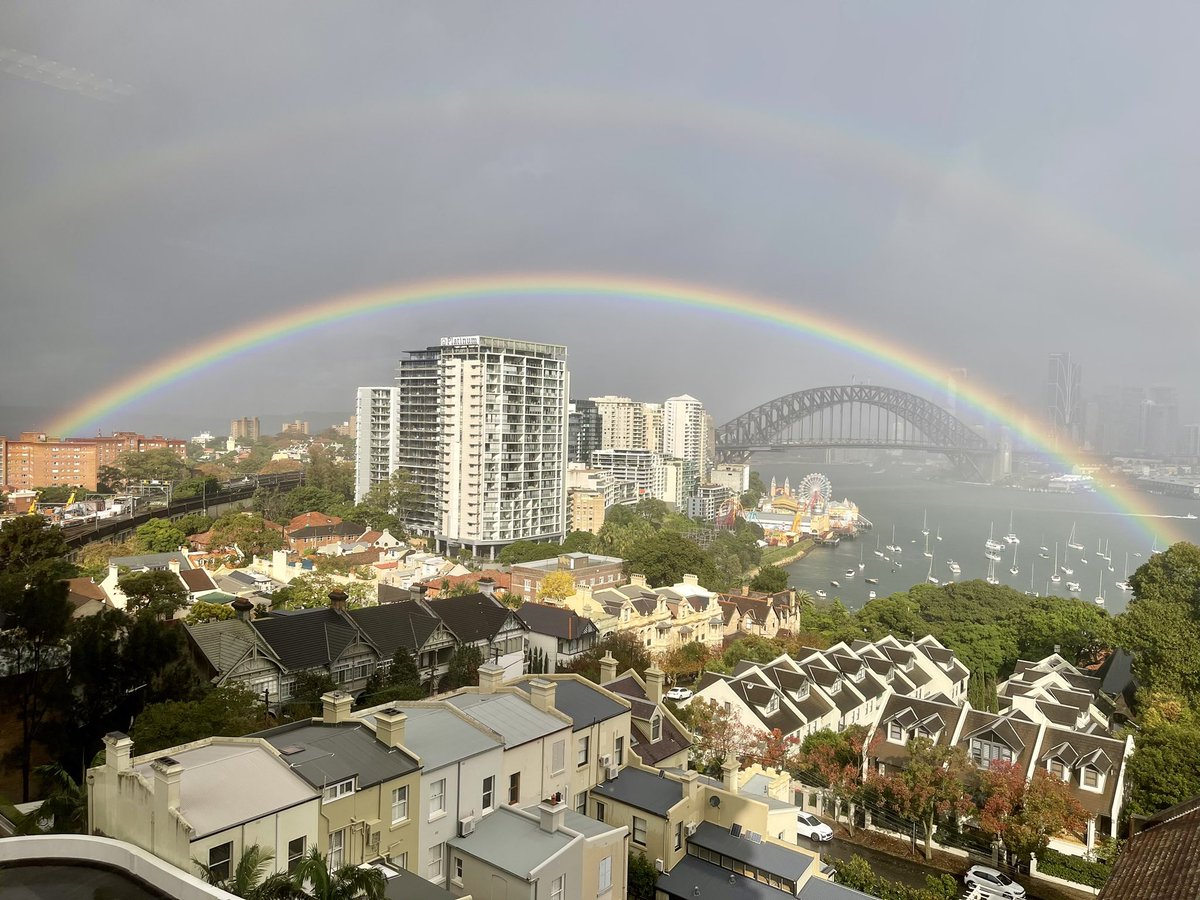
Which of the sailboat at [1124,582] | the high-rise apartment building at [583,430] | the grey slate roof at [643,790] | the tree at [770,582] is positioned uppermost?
the high-rise apartment building at [583,430]

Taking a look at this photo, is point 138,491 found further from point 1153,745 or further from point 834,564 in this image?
point 1153,745

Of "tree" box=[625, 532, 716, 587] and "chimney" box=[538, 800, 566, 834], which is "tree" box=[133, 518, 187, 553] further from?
"chimney" box=[538, 800, 566, 834]

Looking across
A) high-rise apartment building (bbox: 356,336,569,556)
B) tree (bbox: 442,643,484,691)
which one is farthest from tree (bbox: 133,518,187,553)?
tree (bbox: 442,643,484,691)

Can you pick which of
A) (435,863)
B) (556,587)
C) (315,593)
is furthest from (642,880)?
(556,587)

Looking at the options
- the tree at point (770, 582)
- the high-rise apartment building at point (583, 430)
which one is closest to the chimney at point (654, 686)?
the tree at point (770, 582)

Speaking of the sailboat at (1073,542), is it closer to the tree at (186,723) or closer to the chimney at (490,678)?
the chimney at (490,678)
